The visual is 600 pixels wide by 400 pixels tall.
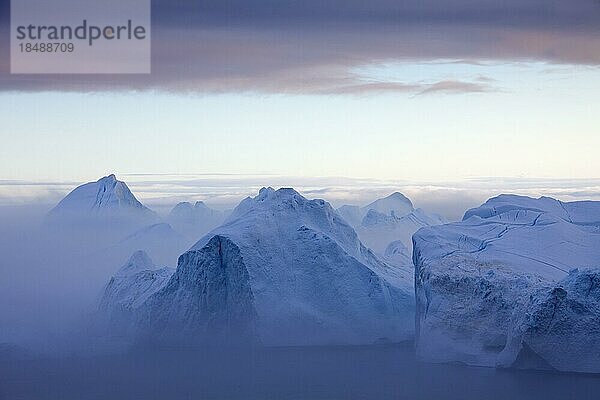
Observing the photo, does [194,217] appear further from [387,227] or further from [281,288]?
[281,288]

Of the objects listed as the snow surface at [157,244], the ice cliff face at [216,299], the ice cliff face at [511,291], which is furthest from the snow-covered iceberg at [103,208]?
the ice cliff face at [511,291]

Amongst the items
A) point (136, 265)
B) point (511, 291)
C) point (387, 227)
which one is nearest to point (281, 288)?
point (511, 291)

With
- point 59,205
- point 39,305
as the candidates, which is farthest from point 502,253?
point 59,205

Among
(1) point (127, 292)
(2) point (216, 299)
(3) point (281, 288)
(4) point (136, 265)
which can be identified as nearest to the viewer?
(2) point (216, 299)

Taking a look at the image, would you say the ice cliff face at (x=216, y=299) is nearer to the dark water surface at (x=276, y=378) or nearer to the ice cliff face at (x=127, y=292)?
the dark water surface at (x=276, y=378)

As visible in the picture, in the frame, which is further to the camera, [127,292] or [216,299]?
[127,292]

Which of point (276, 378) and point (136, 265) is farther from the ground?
point (136, 265)

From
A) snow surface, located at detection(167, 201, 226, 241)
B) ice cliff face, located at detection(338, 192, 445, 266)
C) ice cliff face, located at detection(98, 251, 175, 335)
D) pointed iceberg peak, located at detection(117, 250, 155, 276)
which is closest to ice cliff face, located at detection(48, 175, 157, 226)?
snow surface, located at detection(167, 201, 226, 241)
